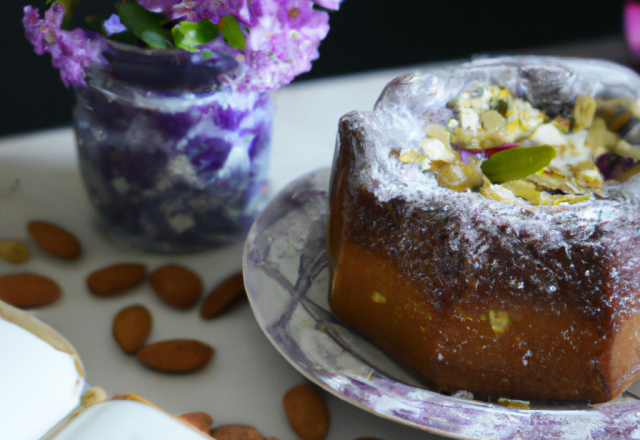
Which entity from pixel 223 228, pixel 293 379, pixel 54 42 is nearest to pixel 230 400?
pixel 293 379

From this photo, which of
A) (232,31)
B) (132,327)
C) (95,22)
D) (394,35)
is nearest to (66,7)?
(95,22)

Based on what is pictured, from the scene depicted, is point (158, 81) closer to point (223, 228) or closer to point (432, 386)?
point (223, 228)

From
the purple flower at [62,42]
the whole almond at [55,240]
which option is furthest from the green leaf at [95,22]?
the whole almond at [55,240]

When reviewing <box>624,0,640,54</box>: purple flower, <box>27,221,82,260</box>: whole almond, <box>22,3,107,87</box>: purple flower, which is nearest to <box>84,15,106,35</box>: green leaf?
<box>22,3,107,87</box>: purple flower

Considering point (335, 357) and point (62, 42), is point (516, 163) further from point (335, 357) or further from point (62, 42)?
point (62, 42)

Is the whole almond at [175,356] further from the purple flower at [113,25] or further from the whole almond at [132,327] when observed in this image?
the purple flower at [113,25]

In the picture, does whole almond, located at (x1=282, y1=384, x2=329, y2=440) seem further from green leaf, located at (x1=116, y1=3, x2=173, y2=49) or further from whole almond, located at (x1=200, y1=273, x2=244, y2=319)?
green leaf, located at (x1=116, y1=3, x2=173, y2=49)
